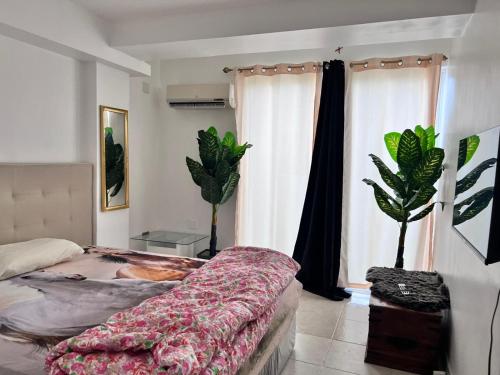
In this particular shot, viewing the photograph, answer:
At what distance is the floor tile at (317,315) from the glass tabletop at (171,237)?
1323mm

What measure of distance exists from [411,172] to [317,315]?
1.42 meters

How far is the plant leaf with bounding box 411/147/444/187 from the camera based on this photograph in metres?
2.77

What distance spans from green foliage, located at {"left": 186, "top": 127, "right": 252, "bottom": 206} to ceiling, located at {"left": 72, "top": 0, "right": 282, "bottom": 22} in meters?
1.14

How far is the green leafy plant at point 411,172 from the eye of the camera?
2.80 m

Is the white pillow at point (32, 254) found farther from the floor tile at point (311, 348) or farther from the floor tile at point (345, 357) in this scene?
the floor tile at point (345, 357)

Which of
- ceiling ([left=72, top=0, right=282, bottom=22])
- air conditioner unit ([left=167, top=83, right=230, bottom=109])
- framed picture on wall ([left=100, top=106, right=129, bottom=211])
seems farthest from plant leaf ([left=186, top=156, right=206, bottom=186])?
ceiling ([left=72, top=0, right=282, bottom=22])

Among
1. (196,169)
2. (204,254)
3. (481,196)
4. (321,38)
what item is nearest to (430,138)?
(321,38)

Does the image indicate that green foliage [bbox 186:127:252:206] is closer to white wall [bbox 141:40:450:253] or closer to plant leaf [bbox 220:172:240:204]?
plant leaf [bbox 220:172:240:204]

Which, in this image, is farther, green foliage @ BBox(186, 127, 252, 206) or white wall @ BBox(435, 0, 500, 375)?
green foliage @ BBox(186, 127, 252, 206)

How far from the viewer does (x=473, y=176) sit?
1.60 meters

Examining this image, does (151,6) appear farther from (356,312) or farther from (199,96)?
(356,312)

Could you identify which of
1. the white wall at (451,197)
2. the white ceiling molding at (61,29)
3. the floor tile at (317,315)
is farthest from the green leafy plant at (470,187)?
the white ceiling molding at (61,29)

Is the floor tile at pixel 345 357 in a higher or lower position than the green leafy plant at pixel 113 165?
lower

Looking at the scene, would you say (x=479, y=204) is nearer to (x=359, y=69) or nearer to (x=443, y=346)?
(x=443, y=346)
